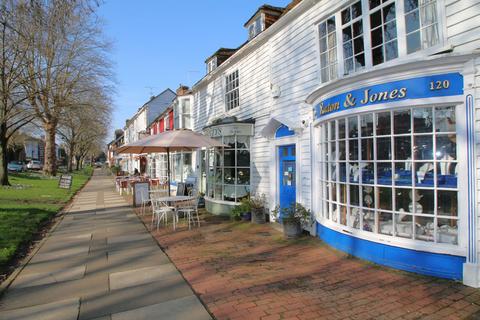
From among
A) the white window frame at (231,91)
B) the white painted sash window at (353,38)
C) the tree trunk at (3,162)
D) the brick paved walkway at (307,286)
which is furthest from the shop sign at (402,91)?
the tree trunk at (3,162)

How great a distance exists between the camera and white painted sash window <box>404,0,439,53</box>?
17.2 feet

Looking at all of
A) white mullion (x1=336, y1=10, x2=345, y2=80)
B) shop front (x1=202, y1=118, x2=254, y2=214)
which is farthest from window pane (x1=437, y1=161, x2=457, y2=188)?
shop front (x1=202, y1=118, x2=254, y2=214)

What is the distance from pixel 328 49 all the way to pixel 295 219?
13.2 feet

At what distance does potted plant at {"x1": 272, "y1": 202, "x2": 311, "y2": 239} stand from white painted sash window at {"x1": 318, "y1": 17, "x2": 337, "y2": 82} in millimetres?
3132

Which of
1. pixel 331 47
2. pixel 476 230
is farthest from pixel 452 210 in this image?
pixel 331 47

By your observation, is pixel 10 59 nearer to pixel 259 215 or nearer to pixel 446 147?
pixel 259 215

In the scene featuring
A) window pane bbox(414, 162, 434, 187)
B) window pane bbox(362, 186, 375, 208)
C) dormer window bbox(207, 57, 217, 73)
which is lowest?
window pane bbox(362, 186, 375, 208)

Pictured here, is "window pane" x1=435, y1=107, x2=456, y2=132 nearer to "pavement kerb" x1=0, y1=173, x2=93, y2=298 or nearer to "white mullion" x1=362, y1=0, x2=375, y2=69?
"white mullion" x1=362, y1=0, x2=375, y2=69

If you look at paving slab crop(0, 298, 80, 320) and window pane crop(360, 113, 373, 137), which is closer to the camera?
paving slab crop(0, 298, 80, 320)

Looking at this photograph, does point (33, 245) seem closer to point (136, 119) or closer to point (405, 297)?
point (405, 297)

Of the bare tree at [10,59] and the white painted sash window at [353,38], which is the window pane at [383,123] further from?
the bare tree at [10,59]

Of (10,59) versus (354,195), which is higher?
(10,59)

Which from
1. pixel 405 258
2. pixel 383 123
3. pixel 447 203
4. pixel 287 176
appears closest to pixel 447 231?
pixel 447 203

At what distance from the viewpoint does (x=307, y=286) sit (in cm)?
501
